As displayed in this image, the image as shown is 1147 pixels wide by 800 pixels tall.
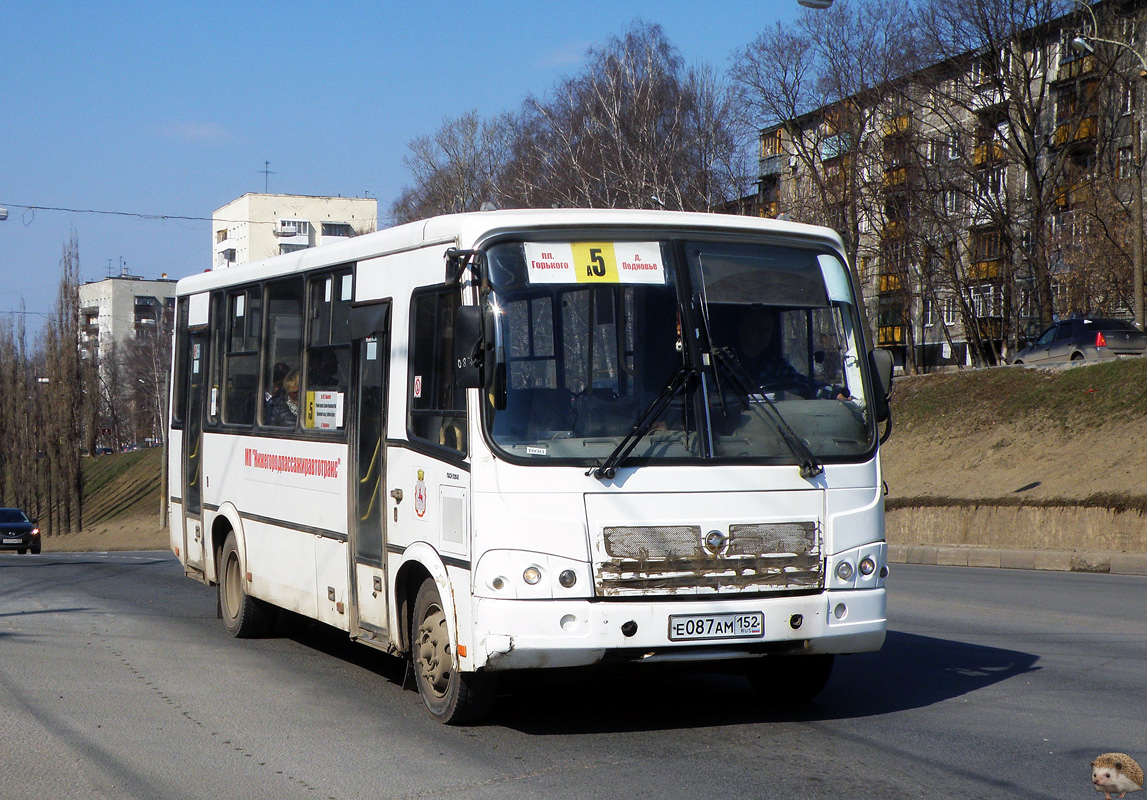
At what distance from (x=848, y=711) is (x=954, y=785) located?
1735 mm

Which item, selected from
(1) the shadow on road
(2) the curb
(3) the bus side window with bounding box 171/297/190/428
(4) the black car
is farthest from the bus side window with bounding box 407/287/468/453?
(4) the black car

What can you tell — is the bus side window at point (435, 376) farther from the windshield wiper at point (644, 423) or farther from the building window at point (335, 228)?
the building window at point (335, 228)

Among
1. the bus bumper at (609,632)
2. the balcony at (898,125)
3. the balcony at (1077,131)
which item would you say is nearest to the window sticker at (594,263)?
the bus bumper at (609,632)

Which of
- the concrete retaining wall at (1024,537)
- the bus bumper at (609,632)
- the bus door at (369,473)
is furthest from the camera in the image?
the concrete retaining wall at (1024,537)

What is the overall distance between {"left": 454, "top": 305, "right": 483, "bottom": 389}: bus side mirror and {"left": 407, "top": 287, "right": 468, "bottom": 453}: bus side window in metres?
0.25

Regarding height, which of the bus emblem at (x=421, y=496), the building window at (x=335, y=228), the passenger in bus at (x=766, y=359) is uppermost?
the building window at (x=335, y=228)

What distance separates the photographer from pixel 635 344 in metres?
6.78

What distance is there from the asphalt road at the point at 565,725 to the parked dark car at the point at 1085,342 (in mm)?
23870

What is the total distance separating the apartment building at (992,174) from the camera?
133 ft

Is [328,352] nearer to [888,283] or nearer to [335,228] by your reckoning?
[888,283]

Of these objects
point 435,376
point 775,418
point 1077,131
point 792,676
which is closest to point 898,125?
point 1077,131

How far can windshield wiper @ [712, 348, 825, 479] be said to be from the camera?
6.82 meters

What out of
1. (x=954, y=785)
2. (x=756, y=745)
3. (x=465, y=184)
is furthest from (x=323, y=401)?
(x=465, y=184)

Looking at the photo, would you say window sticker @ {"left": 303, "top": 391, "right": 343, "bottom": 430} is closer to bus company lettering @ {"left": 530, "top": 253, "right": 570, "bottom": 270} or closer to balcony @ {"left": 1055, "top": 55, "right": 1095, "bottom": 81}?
bus company lettering @ {"left": 530, "top": 253, "right": 570, "bottom": 270}
